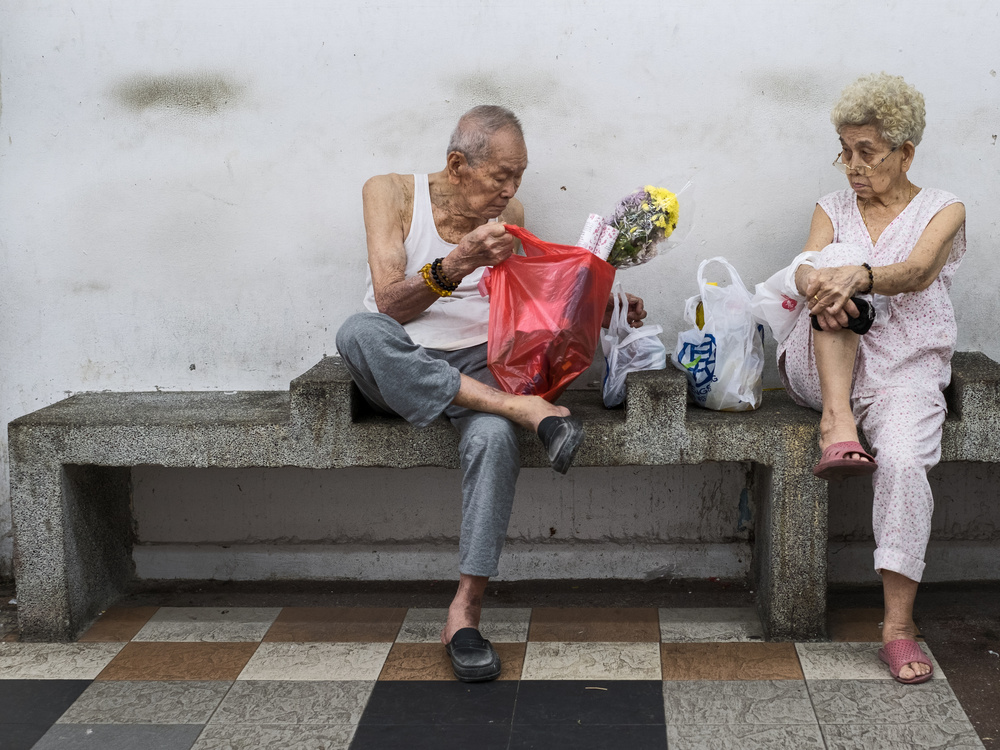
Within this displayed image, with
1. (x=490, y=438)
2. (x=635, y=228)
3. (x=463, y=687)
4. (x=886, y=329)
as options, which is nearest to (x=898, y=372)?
(x=886, y=329)

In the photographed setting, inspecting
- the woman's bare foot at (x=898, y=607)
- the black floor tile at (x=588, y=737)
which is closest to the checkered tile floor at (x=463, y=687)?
the black floor tile at (x=588, y=737)

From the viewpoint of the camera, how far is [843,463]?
2492 millimetres

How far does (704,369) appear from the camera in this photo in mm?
2889

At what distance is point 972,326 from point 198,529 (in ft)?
8.95

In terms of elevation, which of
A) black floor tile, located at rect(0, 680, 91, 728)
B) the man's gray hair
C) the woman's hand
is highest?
the man's gray hair

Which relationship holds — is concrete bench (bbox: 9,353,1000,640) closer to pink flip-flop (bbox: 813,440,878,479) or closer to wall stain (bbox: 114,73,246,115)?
pink flip-flop (bbox: 813,440,878,479)

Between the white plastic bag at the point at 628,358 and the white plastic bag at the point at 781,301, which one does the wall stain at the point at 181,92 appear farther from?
the white plastic bag at the point at 781,301

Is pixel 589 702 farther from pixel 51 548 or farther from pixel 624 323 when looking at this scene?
pixel 51 548

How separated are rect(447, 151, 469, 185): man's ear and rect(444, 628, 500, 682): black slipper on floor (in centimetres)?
131

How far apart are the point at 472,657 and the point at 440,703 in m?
0.16

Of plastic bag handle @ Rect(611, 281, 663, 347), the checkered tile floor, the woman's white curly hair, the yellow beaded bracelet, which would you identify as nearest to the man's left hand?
plastic bag handle @ Rect(611, 281, 663, 347)

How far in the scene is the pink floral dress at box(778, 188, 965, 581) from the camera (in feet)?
8.39

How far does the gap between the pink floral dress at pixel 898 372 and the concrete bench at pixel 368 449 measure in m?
0.12

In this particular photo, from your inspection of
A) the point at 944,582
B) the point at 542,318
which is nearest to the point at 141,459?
the point at 542,318
